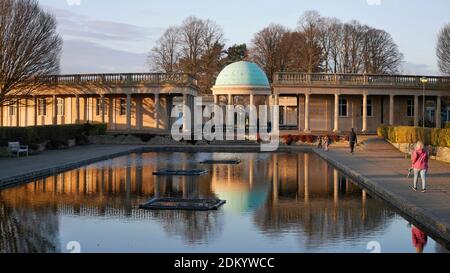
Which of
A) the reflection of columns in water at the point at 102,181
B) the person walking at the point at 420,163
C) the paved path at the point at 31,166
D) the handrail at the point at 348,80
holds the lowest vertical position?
the reflection of columns in water at the point at 102,181

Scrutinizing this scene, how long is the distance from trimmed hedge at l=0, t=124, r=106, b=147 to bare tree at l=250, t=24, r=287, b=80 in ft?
106

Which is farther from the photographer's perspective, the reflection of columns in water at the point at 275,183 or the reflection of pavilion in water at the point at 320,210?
the reflection of columns in water at the point at 275,183

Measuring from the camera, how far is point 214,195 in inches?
758

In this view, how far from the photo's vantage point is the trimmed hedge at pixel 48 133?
33.8 m

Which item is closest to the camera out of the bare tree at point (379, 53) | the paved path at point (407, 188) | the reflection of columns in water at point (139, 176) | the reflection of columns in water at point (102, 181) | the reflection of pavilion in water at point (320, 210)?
the reflection of pavilion in water at point (320, 210)

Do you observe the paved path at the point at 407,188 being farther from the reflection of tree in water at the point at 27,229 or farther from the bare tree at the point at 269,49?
the bare tree at the point at 269,49

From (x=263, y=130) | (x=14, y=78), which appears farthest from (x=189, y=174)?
(x=263, y=130)

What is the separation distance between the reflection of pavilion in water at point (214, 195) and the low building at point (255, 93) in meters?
26.4

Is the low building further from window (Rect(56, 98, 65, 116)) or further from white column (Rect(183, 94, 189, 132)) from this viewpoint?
white column (Rect(183, 94, 189, 132))

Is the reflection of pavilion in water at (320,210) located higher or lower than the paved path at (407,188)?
lower

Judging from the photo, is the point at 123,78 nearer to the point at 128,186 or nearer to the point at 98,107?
the point at 98,107

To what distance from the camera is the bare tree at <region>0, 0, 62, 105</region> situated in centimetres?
4219

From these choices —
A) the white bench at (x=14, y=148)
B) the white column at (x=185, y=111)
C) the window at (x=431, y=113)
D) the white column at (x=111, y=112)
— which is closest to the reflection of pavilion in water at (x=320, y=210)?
the white bench at (x=14, y=148)

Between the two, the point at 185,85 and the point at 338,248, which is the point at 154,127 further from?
the point at 338,248
